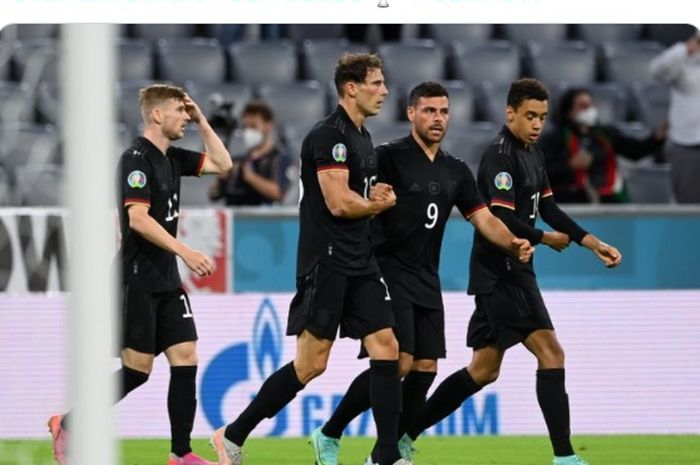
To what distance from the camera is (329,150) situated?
737 cm

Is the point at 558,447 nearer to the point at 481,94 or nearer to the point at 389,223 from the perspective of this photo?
the point at 389,223

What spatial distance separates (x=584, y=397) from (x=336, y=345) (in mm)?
1488

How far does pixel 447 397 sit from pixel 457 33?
5.54 meters

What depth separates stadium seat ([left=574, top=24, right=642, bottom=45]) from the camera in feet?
43.4

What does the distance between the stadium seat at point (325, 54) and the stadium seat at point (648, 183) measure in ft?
7.17

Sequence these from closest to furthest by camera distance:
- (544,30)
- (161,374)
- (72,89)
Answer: (72,89) → (161,374) → (544,30)

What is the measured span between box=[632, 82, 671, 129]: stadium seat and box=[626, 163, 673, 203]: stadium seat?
765 millimetres

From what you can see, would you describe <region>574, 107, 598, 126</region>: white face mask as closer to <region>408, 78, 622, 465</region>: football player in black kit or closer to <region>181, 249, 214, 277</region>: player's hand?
<region>408, 78, 622, 465</region>: football player in black kit

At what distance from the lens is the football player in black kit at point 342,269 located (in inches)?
291

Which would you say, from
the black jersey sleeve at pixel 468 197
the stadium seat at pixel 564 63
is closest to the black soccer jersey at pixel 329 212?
the black jersey sleeve at pixel 468 197

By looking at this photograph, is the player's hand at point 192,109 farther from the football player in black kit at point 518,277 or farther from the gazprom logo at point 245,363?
the gazprom logo at point 245,363

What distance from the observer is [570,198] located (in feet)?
35.7

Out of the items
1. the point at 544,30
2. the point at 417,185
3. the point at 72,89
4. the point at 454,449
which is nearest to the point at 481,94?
the point at 544,30

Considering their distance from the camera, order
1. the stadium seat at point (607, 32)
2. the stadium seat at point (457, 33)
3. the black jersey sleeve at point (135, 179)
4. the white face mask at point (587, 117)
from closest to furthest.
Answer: the black jersey sleeve at point (135, 179)
the white face mask at point (587, 117)
the stadium seat at point (457, 33)
the stadium seat at point (607, 32)
